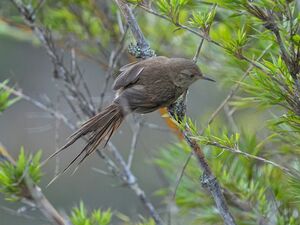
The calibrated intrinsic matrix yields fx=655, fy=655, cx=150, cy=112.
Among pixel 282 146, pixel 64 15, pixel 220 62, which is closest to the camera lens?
pixel 282 146

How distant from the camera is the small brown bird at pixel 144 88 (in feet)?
5.24

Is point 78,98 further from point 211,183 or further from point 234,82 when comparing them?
point 211,183

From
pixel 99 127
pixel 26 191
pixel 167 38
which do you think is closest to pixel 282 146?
pixel 99 127

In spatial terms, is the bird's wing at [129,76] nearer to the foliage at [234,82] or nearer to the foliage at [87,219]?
the foliage at [234,82]

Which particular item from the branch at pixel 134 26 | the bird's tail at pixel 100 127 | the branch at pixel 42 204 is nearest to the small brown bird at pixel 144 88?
the bird's tail at pixel 100 127

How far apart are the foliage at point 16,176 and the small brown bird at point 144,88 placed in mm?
140

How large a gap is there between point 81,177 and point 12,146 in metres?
0.66

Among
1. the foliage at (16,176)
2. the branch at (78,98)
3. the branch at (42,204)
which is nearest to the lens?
the branch at (42,204)

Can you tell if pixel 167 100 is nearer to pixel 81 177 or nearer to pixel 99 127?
pixel 99 127

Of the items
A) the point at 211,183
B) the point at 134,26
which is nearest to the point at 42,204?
the point at 211,183

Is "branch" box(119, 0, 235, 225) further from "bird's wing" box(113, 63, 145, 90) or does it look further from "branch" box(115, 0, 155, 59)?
"bird's wing" box(113, 63, 145, 90)

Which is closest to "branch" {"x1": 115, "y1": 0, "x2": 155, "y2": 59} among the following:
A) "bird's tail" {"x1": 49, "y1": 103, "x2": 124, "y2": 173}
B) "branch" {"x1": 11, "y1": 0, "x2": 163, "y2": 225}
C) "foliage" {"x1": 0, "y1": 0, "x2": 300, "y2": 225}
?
"foliage" {"x1": 0, "y1": 0, "x2": 300, "y2": 225}

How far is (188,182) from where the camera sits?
189 cm

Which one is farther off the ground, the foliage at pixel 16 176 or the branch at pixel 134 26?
the branch at pixel 134 26
